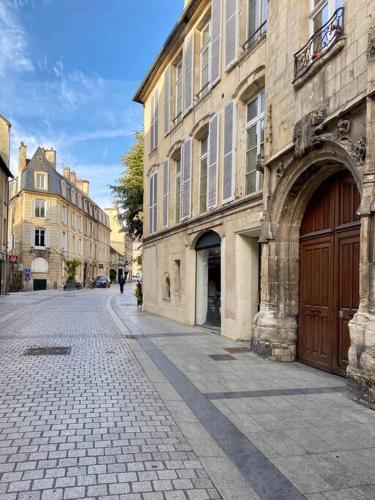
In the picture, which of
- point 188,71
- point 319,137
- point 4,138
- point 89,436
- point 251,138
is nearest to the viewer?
point 89,436

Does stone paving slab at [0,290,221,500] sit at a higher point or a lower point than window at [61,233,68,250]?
lower

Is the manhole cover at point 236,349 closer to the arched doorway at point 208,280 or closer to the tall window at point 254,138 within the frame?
the arched doorway at point 208,280

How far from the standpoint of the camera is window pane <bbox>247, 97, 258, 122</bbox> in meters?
10.9

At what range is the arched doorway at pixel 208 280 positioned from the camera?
42.7ft

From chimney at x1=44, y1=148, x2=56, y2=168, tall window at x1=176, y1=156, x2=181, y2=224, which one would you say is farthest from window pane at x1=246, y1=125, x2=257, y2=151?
chimney at x1=44, y1=148, x2=56, y2=168

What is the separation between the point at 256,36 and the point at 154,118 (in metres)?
9.65

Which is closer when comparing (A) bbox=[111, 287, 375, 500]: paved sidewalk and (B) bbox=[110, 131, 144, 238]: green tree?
(A) bbox=[111, 287, 375, 500]: paved sidewalk

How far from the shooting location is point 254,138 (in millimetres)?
10906

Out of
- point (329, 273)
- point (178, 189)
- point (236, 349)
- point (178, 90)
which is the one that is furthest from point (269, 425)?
point (178, 90)

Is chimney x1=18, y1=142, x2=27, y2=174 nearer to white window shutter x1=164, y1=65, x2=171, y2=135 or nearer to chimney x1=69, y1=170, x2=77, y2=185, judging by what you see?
chimney x1=69, y1=170, x2=77, y2=185

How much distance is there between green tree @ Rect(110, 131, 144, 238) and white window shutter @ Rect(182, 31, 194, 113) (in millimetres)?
11460

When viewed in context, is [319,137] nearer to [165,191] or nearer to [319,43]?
[319,43]

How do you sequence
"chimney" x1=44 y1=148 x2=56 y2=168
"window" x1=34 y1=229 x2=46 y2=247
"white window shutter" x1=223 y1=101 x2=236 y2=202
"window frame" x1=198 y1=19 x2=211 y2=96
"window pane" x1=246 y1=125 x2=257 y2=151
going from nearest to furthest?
"window pane" x1=246 y1=125 x2=257 y2=151
"white window shutter" x1=223 y1=101 x2=236 y2=202
"window frame" x1=198 y1=19 x2=211 y2=96
"window" x1=34 y1=229 x2=46 y2=247
"chimney" x1=44 y1=148 x2=56 y2=168

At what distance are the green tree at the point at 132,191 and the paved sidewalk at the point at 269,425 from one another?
63.0ft
